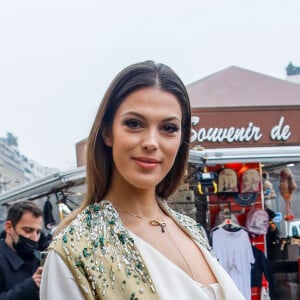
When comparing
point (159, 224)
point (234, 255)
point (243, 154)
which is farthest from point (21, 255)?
point (234, 255)

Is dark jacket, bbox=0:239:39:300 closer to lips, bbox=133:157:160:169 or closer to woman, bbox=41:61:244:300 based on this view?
woman, bbox=41:61:244:300

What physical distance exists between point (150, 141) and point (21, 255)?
6.56ft

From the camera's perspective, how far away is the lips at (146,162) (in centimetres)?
106

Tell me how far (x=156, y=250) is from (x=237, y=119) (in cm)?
544

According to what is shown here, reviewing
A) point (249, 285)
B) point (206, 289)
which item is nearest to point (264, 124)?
point (249, 285)

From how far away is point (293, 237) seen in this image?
6699 mm

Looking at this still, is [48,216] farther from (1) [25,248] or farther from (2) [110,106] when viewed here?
(2) [110,106]

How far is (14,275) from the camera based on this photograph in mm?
2756

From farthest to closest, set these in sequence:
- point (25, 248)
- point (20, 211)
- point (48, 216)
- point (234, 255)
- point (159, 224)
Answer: point (48, 216)
point (234, 255)
point (20, 211)
point (25, 248)
point (159, 224)

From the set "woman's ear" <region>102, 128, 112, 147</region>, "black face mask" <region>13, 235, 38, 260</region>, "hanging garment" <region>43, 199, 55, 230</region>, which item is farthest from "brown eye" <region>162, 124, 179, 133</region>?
"hanging garment" <region>43, 199, 55, 230</region>

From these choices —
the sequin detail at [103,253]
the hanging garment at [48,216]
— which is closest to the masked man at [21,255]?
the sequin detail at [103,253]

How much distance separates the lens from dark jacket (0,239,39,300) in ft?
8.29

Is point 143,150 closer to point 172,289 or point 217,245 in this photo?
point 172,289

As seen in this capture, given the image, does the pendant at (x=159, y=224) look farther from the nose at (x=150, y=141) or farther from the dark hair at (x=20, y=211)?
the dark hair at (x=20, y=211)
